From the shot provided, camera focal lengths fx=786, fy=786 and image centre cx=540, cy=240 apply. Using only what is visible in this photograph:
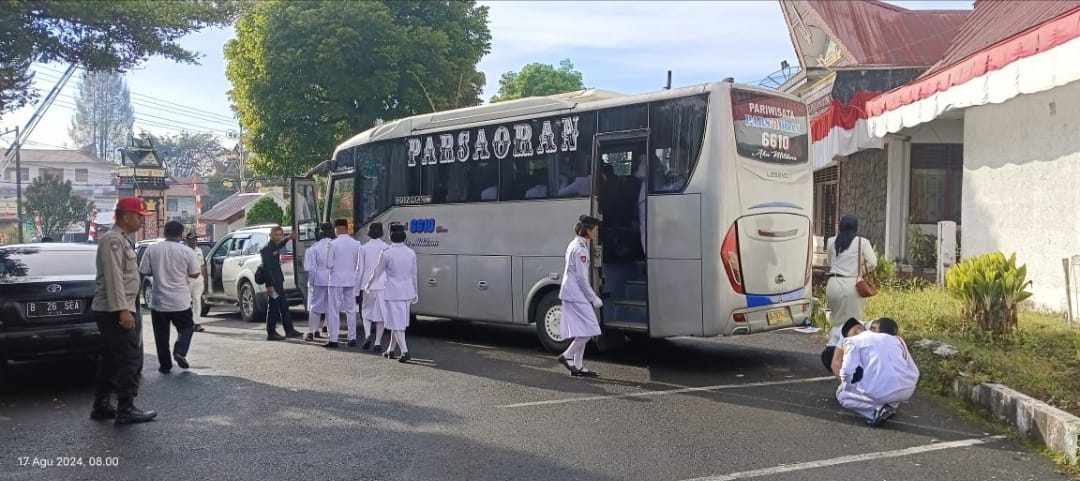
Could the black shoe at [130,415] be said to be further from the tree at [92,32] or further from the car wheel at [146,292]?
the car wheel at [146,292]

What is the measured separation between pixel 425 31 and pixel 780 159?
1650 cm

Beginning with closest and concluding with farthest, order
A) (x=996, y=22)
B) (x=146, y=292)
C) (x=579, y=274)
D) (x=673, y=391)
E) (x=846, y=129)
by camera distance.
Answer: (x=673, y=391) < (x=579, y=274) < (x=846, y=129) < (x=996, y=22) < (x=146, y=292)

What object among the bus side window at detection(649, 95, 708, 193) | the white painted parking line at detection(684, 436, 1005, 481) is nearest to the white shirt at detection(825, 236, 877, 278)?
the bus side window at detection(649, 95, 708, 193)

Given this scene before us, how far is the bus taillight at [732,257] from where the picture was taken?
8.18 m

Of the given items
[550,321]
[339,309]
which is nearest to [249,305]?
[339,309]

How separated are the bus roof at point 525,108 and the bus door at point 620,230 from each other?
0.47 m

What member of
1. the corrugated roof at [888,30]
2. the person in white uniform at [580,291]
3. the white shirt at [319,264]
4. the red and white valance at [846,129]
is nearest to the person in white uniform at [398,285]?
the white shirt at [319,264]

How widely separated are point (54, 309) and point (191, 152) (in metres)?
93.8

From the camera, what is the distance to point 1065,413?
564cm

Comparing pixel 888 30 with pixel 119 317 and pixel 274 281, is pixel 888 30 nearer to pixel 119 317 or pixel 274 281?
pixel 274 281

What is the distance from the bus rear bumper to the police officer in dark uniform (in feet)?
18.4

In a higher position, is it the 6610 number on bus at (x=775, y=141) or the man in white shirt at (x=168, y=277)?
the 6610 number on bus at (x=775, y=141)

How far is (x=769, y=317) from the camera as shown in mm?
8562

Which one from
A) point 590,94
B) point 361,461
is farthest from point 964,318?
point 361,461
